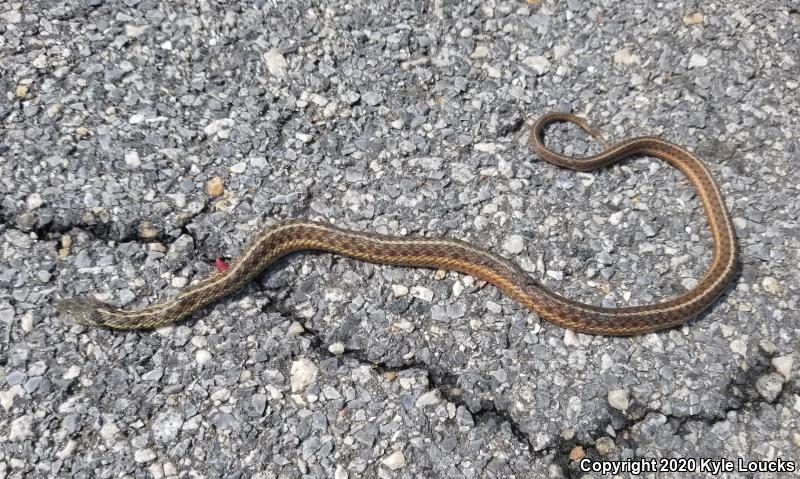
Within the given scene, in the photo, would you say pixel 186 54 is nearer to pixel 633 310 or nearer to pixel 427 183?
pixel 427 183

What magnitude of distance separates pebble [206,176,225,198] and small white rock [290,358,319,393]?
1645 millimetres

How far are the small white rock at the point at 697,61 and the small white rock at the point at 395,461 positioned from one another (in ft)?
15.2

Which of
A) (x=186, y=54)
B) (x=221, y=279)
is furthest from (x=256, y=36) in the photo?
(x=221, y=279)

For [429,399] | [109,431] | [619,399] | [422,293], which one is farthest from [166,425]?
[619,399]

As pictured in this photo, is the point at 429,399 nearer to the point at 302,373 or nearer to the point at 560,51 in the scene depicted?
the point at 302,373

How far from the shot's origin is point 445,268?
16.9 ft

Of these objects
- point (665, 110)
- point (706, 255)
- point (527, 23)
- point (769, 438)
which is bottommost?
point (769, 438)

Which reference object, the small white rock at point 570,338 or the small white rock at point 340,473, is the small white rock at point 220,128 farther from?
the small white rock at point 570,338

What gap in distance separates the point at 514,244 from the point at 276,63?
9.15 feet

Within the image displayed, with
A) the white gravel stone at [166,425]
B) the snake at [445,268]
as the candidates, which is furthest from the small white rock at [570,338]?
the white gravel stone at [166,425]

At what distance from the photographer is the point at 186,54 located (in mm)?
6016

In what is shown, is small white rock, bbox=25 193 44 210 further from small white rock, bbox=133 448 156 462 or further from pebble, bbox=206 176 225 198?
small white rock, bbox=133 448 156 462

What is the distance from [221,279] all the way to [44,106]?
2357mm

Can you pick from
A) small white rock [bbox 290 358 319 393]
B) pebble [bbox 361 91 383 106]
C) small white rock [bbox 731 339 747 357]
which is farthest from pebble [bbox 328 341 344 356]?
small white rock [bbox 731 339 747 357]
